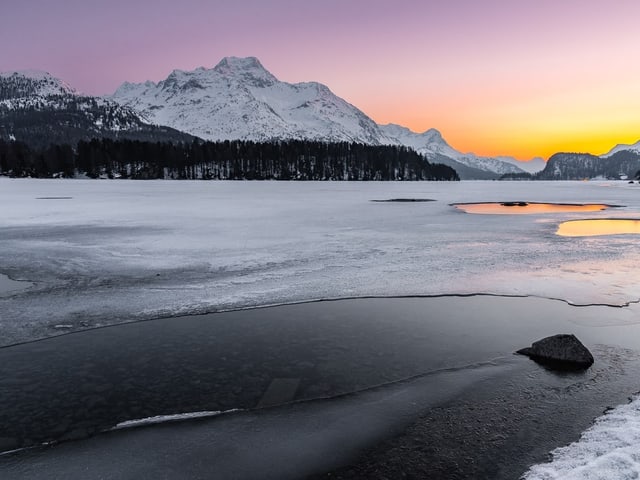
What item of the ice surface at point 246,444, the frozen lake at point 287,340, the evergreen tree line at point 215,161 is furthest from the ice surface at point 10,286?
the evergreen tree line at point 215,161

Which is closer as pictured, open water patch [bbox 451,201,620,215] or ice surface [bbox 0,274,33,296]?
ice surface [bbox 0,274,33,296]

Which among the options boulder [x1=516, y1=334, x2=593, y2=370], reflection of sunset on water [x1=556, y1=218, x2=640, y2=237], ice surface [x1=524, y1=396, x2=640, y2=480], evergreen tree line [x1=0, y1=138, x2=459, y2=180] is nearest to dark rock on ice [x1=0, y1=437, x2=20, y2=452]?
ice surface [x1=524, y1=396, x2=640, y2=480]

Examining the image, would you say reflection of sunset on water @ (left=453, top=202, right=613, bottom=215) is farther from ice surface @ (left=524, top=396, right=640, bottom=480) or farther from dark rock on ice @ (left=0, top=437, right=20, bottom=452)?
dark rock on ice @ (left=0, top=437, right=20, bottom=452)

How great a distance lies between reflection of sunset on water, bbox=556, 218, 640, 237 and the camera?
2308cm

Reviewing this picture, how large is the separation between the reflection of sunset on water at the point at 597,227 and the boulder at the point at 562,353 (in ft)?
54.3

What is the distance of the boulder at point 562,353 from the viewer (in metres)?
7.57

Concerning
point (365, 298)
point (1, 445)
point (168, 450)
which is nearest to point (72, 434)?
point (1, 445)

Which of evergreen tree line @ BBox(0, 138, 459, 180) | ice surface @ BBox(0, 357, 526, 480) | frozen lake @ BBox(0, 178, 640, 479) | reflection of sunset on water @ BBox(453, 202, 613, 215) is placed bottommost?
ice surface @ BBox(0, 357, 526, 480)

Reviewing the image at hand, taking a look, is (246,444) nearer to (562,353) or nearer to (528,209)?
(562,353)

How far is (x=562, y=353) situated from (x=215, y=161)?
155576 mm

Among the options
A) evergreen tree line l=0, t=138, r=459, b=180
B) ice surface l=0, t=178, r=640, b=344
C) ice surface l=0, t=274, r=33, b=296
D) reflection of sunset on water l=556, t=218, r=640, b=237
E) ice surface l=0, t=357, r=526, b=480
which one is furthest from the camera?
evergreen tree line l=0, t=138, r=459, b=180

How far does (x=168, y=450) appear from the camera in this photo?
5.34 metres

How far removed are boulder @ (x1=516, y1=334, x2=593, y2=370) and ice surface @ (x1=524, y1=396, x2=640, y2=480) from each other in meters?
1.69

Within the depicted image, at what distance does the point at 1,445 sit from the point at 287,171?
518 feet
